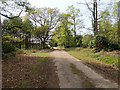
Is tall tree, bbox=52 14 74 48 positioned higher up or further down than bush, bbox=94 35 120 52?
higher up

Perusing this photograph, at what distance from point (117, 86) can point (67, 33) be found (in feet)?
103

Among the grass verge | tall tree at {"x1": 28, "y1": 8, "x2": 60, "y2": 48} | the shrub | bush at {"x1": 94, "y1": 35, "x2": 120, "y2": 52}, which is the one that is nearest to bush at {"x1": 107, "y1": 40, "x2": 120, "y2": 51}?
bush at {"x1": 94, "y1": 35, "x2": 120, "y2": 52}

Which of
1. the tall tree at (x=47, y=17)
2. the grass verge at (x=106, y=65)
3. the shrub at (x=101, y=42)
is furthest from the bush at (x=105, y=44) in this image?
the tall tree at (x=47, y=17)

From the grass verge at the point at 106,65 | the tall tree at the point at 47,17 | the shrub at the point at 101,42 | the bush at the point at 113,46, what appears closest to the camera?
the grass verge at the point at 106,65

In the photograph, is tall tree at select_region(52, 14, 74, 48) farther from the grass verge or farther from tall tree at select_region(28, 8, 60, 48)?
the grass verge

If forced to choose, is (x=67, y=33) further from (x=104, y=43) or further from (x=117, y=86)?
(x=117, y=86)

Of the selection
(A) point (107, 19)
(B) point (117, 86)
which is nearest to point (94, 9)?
(A) point (107, 19)

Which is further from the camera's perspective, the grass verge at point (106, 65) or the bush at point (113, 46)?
the bush at point (113, 46)

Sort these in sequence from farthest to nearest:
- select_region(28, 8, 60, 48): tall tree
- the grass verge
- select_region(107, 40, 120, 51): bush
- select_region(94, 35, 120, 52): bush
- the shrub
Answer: select_region(28, 8, 60, 48): tall tree, the shrub, select_region(94, 35, 120, 52): bush, select_region(107, 40, 120, 51): bush, the grass verge

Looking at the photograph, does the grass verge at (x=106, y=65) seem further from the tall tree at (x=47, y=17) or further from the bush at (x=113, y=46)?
the tall tree at (x=47, y=17)

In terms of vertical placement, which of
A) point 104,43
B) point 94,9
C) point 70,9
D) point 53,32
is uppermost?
point 70,9

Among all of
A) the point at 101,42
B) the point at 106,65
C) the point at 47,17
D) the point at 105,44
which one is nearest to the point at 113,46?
the point at 105,44

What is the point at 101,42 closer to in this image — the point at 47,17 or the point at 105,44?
the point at 105,44

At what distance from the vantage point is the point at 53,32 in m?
29.9
